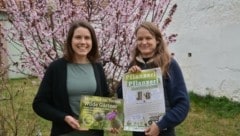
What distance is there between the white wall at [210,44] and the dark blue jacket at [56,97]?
6093 mm

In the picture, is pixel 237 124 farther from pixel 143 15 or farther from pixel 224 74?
pixel 143 15

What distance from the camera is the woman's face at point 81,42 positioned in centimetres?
346

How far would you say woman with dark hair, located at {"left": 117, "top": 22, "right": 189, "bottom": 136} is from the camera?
337cm

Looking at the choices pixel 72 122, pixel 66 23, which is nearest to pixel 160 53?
pixel 72 122

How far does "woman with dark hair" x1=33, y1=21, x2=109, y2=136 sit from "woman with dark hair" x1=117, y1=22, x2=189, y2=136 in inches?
12.9

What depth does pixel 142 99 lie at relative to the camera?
3.47 m

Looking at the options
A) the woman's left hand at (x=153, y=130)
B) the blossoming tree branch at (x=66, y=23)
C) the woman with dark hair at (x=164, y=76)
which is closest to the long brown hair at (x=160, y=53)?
the woman with dark hair at (x=164, y=76)

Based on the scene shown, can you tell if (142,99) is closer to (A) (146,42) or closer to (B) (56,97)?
(A) (146,42)

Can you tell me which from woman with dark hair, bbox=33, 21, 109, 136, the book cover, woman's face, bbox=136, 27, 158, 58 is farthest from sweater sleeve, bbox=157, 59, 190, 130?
woman with dark hair, bbox=33, 21, 109, 136

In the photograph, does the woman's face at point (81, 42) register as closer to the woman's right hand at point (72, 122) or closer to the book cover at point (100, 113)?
the book cover at point (100, 113)

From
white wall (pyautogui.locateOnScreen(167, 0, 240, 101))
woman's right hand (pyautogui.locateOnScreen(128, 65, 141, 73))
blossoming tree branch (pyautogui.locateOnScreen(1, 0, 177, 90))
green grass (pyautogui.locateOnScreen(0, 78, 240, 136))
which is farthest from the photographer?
white wall (pyautogui.locateOnScreen(167, 0, 240, 101))

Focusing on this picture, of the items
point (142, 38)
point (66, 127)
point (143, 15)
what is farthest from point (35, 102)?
point (143, 15)

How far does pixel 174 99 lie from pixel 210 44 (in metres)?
6.45

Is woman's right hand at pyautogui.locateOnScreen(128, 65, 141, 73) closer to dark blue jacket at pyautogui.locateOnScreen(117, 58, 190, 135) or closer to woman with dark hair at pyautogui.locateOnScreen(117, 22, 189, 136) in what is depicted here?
woman with dark hair at pyautogui.locateOnScreen(117, 22, 189, 136)
